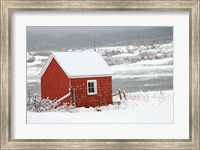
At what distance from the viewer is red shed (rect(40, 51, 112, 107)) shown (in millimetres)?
2475

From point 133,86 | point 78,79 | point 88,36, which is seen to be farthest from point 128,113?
point 88,36

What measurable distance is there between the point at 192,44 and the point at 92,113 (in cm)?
57

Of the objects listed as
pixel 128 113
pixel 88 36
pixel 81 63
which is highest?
pixel 88 36

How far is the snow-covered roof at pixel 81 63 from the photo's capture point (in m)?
2.47

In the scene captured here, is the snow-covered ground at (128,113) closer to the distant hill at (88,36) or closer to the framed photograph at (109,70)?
the framed photograph at (109,70)

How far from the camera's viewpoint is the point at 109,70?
2473 mm

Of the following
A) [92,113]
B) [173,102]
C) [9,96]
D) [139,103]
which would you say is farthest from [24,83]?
[173,102]

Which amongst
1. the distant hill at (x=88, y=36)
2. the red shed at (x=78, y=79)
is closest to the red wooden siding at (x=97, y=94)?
the red shed at (x=78, y=79)

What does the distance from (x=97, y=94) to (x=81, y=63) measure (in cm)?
17

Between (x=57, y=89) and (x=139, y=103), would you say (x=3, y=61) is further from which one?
(x=139, y=103)

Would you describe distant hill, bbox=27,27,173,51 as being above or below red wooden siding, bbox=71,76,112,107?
above

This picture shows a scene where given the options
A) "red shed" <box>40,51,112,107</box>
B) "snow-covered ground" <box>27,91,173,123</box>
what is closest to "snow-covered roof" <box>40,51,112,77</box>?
"red shed" <box>40,51,112,107</box>

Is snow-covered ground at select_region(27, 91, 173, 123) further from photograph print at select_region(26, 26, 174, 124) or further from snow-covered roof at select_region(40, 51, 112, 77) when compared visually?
snow-covered roof at select_region(40, 51, 112, 77)

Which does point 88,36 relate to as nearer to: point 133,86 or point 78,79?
point 78,79
